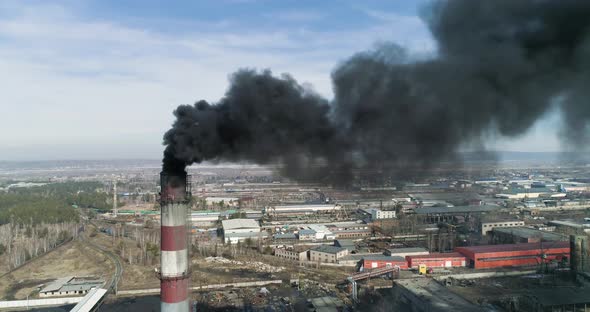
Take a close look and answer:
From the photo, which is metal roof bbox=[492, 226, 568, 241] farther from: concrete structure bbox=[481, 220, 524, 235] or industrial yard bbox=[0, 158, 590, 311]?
concrete structure bbox=[481, 220, 524, 235]

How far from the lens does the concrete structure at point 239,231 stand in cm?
3456

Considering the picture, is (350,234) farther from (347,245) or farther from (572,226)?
(572,226)

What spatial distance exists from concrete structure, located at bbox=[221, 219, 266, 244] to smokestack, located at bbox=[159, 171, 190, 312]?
76.0 feet

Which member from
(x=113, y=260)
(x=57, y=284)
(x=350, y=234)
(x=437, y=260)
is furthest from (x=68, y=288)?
(x=350, y=234)

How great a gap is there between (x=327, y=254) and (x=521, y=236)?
45.5 ft

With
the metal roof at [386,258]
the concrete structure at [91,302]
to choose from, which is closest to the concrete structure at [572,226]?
the metal roof at [386,258]

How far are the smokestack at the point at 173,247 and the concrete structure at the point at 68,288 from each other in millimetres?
12936

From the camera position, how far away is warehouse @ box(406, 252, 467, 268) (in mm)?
24656

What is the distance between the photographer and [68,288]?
69.4 ft

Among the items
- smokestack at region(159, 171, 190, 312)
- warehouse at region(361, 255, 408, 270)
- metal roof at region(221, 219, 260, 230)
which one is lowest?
warehouse at region(361, 255, 408, 270)

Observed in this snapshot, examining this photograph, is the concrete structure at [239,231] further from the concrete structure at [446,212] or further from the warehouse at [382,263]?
the concrete structure at [446,212]

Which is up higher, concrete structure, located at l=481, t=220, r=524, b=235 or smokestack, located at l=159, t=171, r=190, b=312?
smokestack, located at l=159, t=171, r=190, b=312

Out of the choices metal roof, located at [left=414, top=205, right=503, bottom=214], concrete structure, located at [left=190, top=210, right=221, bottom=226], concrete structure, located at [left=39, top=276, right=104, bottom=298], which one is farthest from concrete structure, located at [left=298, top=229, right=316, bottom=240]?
concrete structure, located at [left=39, top=276, right=104, bottom=298]

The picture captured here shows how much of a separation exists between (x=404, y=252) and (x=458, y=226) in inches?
477
